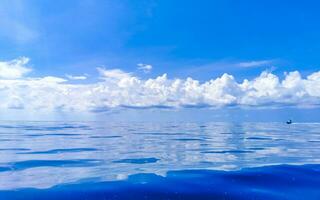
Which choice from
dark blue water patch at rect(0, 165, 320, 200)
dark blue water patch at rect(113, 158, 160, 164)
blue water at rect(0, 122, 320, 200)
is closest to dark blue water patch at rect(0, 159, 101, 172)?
blue water at rect(0, 122, 320, 200)

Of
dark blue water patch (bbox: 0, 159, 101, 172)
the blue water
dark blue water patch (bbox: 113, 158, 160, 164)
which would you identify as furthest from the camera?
dark blue water patch (bbox: 113, 158, 160, 164)

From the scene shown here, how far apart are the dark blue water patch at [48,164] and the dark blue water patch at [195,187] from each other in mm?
5620

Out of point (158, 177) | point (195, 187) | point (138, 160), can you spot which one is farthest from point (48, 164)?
point (195, 187)

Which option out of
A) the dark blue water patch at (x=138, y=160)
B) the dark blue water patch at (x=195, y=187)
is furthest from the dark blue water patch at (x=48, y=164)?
the dark blue water patch at (x=195, y=187)

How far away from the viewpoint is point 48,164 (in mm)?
20844

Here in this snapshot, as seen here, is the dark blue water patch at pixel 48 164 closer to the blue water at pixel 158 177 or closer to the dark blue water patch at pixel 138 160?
the blue water at pixel 158 177

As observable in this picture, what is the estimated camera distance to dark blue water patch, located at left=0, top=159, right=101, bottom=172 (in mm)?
19688

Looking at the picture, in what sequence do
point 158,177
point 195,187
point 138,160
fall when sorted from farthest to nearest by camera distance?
point 138,160
point 158,177
point 195,187

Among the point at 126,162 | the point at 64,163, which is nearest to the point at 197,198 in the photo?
the point at 126,162

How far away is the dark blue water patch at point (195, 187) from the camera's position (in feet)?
44.1

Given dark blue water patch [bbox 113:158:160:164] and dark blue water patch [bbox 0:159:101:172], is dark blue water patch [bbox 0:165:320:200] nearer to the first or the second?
dark blue water patch [bbox 113:158:160:164]

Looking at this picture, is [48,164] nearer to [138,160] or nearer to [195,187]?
[138,160]

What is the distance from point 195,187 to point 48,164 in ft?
35.3

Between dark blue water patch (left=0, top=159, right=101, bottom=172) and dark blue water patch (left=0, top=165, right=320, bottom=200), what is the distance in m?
5.62
